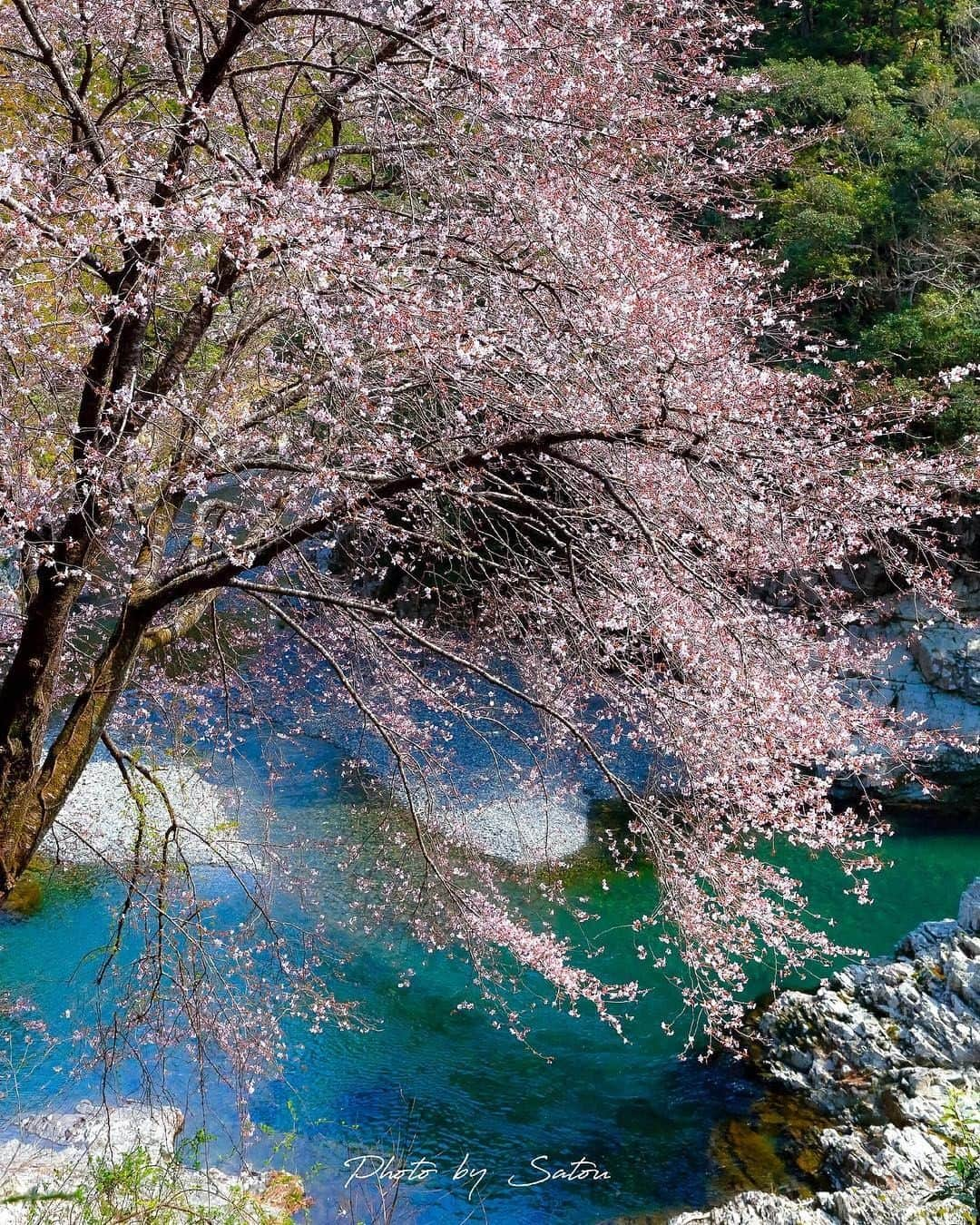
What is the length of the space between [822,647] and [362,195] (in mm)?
5277

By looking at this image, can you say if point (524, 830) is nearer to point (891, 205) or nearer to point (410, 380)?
point (410, 380)

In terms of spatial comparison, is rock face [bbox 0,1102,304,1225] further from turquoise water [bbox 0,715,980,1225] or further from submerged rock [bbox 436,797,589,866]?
submerged rock [bbox 436,797,589,866]

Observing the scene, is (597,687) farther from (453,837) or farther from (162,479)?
(453,837)

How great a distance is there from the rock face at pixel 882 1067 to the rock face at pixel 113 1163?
7.10 feet

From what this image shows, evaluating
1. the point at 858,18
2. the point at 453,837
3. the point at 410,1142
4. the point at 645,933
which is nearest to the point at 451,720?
the point at 453,837

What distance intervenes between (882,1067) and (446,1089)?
2885 mm

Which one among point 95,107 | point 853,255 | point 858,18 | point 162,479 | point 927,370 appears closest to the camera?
point 162,479

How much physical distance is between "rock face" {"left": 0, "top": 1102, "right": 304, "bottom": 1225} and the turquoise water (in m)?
0.24

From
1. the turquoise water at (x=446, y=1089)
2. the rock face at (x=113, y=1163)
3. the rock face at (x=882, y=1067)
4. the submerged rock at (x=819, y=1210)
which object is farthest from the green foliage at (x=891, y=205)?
the rock face at (x=113, y=1163)

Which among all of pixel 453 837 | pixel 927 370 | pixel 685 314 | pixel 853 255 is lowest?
pixel 453 837

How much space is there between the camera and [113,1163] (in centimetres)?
448

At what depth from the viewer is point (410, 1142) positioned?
565 cm

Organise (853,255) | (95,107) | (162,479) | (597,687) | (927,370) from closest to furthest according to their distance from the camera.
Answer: (162,479) → (597,687) → (95,107) → (927,370) → (853,255)

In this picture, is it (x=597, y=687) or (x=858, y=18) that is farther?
(x=858, y=18)
